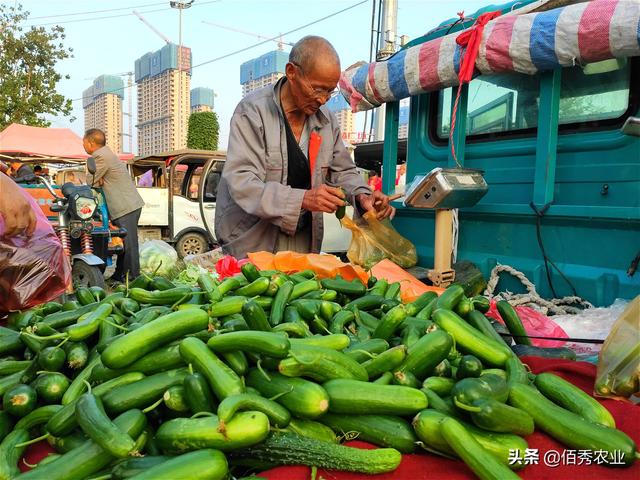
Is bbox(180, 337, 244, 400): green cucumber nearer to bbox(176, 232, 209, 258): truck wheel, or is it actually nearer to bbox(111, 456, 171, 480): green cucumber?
bbox(111, 456, 171, 480): green cucumber

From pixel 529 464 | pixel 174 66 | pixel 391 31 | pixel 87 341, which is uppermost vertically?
pixel 174 66

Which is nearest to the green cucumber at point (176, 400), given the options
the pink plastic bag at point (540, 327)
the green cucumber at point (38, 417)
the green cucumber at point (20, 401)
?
the green cucumber at point (38, 417)

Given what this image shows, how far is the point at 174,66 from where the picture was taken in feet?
144

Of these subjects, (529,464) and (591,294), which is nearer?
(529,464)

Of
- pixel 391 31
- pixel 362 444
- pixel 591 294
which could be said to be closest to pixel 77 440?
pixel 362 444

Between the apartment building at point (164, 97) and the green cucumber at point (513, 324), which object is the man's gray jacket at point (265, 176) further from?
the apartment building at point (164, 97)

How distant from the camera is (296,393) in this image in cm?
152

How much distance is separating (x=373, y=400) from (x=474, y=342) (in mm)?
670

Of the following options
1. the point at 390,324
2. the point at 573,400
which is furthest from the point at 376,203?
the point at 573,400

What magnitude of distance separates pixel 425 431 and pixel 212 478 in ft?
2.03

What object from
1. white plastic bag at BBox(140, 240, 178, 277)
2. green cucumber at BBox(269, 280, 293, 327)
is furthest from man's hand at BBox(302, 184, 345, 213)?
white plastic bag at BBox(140, 240, 178, 277)

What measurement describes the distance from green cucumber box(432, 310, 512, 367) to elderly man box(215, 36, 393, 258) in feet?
4.38

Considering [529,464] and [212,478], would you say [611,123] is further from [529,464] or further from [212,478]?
[212,478]

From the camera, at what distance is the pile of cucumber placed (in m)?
1.39
